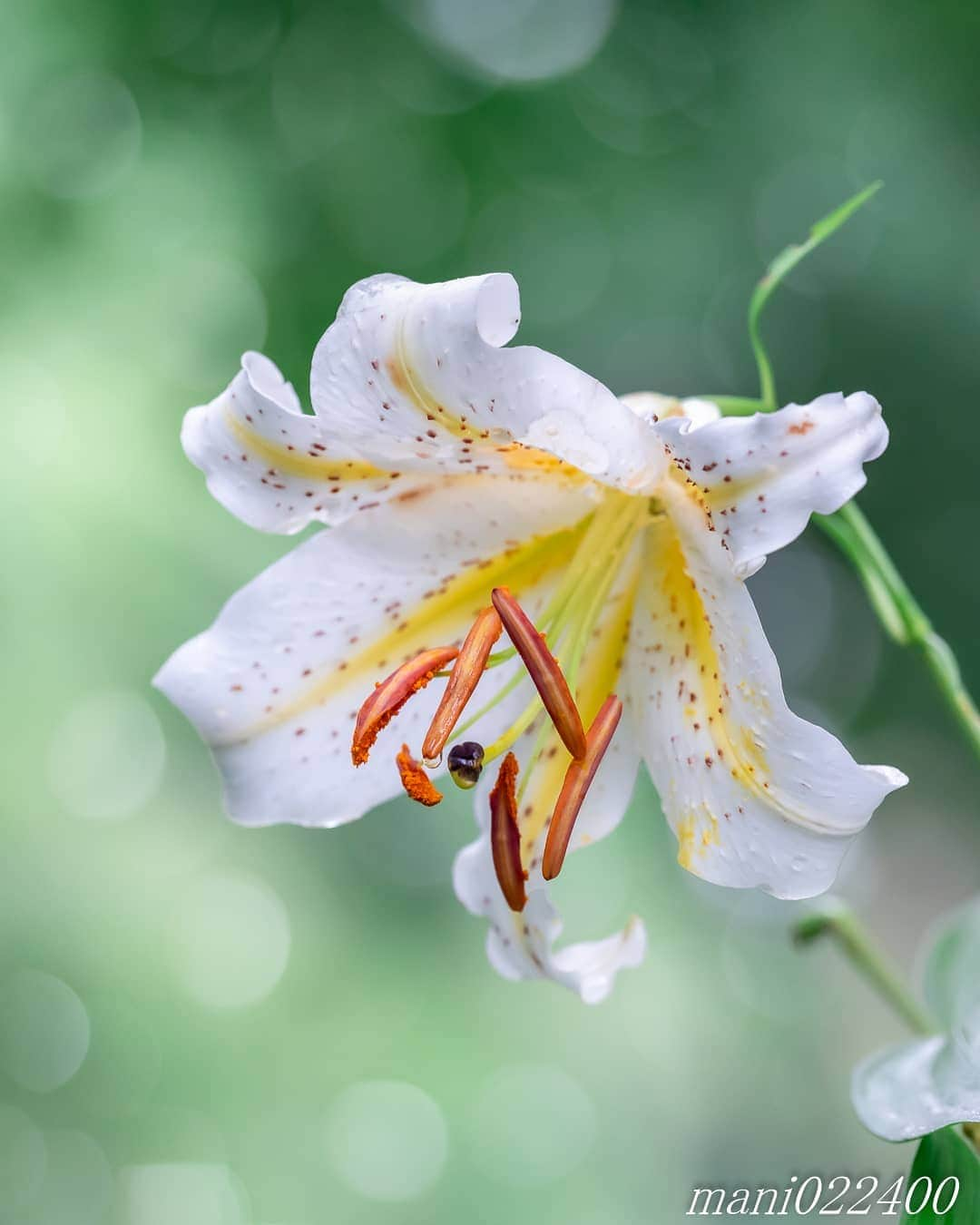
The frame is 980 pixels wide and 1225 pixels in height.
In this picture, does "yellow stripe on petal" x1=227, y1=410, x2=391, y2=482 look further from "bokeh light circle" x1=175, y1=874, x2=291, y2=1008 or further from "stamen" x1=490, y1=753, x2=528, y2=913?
"bokeh light circle" x1=175, y1=874, x2=291, y2=1008

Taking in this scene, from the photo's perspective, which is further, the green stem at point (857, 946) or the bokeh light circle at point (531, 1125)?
the bokeh light circle at point (531, 1125)

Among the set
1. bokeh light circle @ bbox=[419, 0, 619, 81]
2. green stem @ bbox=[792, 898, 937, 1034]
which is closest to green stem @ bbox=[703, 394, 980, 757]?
green stem @ bbox=[792, 898, 937, 1034]

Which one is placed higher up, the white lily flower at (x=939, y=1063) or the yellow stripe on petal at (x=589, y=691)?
the yellow stripe on petal at (x=589, y=691)

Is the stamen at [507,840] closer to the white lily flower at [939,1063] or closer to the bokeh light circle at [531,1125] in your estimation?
the white lily flower at [939,1063]

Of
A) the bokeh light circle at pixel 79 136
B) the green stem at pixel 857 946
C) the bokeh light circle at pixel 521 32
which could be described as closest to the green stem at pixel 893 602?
the green stem at pixel 857 946

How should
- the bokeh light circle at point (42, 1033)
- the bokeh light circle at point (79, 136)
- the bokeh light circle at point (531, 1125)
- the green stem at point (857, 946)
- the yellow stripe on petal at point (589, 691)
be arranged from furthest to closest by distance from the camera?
the bokeh light circle at point (79, 136) < the bokeh light circle at point (531, 1125) < the bokeh light circle at point (42, 1033) < the green stem at point (857, 946) < the yellow stripe on petal at point (589, 691)

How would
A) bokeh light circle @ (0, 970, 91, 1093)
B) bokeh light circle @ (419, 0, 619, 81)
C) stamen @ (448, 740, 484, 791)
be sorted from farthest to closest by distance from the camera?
bokeh light circle @ (419, 0, 619, 81)
bokeh light circle @ (0, 970, 91, 1093)
stamen @ (448, 740, 484, 791)

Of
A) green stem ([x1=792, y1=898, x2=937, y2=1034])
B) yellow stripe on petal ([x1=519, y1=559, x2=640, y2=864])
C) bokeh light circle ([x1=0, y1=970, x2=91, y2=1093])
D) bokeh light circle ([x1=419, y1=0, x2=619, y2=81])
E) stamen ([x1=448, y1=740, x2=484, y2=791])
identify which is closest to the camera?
stamen ([x1=448, y1=740, x2=484, y2=791])

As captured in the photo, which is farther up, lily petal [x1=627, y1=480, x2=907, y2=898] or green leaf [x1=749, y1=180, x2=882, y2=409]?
green leaf [x1=749, y1=180, x2=882, y2=409]

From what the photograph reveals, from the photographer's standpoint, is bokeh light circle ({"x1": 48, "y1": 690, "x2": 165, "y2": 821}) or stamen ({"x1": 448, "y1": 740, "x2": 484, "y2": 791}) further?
bokeh light circle ({"x1": 48, "y1": 690, "x2": 165, "y2": 821})
